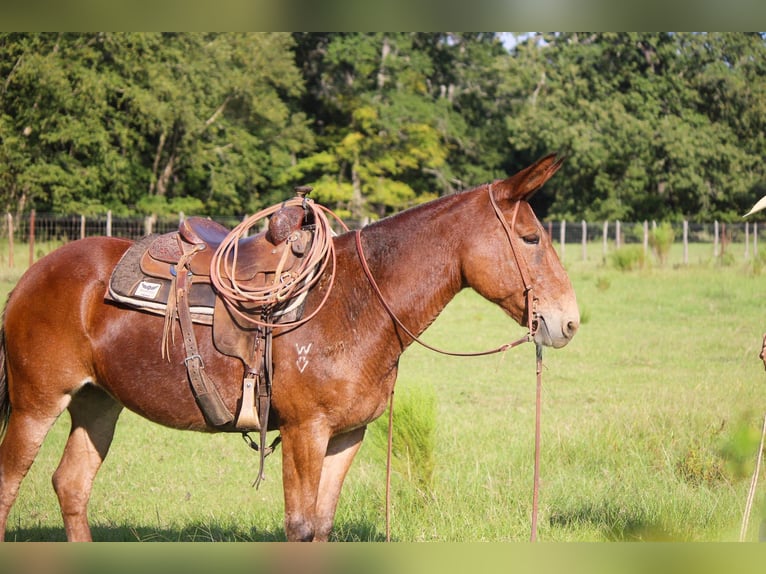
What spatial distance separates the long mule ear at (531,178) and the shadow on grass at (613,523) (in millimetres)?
2158

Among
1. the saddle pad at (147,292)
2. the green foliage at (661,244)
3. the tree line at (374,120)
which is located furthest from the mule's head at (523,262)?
the tree line at (374,120)

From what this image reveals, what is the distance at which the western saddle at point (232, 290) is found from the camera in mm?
3721

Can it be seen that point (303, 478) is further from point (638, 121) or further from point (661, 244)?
point (638, 121)

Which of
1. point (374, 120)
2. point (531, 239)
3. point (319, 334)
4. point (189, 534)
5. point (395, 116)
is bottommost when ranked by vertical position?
point (189, 534)

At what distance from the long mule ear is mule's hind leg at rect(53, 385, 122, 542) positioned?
93.9 inches

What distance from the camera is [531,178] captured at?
143 inches

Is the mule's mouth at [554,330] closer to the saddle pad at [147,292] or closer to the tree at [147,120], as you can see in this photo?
the saddle pad at [147,292]

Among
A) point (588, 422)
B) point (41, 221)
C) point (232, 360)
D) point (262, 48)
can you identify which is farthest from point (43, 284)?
point (262, 48)

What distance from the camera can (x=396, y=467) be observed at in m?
5.83

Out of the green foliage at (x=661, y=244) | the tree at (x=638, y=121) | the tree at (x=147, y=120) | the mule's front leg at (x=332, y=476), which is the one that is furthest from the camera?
the tree at (x=638, y=121)

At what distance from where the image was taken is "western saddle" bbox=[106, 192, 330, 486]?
146 inches

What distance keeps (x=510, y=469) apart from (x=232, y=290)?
10.1ft

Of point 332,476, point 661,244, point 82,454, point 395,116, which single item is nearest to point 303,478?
point 332,476

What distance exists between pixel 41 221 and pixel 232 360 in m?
23.5
